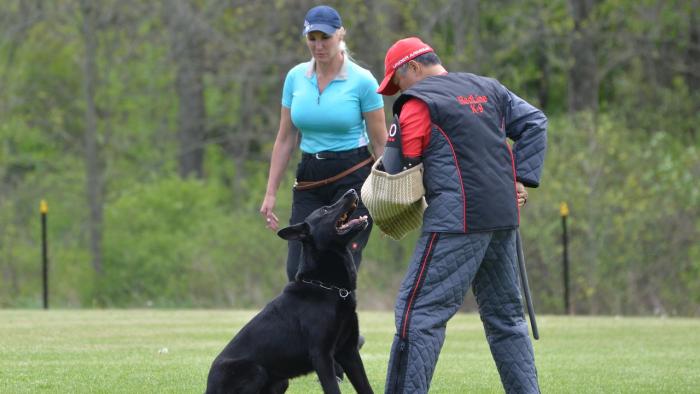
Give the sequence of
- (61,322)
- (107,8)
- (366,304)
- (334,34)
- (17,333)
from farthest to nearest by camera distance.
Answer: (107,8)
(366,304)
(61,322)
(17,333)
(334,34)

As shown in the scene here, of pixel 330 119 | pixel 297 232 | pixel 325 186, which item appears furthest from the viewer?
pixel 325 186

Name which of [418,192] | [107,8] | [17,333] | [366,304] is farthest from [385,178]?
[107,8]

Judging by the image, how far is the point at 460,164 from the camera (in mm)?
5270

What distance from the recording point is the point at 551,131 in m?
19.5

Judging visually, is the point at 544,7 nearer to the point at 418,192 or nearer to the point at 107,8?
the point at 107,8

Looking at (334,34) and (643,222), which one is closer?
(334,34)

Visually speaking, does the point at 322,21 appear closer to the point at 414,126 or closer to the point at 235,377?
the point at 414,126

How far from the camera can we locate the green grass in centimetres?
682

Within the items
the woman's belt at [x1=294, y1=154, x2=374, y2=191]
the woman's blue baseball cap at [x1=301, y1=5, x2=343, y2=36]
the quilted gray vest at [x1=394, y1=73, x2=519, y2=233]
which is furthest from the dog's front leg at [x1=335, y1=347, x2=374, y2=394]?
the woman's blue baseball cap at [x1=301, y1=5, x2=343, y2=36]

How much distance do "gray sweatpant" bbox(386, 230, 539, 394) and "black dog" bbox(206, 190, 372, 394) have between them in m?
0.43

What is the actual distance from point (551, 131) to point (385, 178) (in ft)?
47.8

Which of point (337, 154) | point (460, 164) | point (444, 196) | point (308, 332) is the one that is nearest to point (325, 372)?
point (308, 332)

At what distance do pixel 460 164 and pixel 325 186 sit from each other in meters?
1.67

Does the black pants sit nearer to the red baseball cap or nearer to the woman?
the woman
